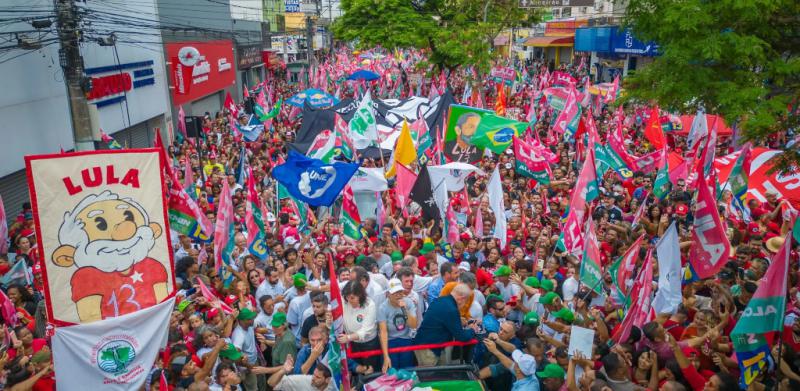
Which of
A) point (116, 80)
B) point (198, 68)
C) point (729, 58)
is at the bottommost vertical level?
point (198, 68)

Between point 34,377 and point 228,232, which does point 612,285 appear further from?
point 34,377

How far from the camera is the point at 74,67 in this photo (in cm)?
1280

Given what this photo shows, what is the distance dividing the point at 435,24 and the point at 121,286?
27662 millimetres

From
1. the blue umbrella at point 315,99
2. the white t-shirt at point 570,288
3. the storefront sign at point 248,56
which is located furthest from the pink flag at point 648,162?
the storefront sign at point 248,56

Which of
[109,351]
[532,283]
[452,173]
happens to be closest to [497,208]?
[452,173]

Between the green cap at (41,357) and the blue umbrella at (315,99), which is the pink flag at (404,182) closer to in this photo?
the green cap at (41,357)

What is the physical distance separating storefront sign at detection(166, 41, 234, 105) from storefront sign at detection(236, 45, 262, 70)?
309 centimetres

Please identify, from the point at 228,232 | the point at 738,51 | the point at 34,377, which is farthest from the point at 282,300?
the point at 738,51

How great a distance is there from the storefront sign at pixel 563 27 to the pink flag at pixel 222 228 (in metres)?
44.7

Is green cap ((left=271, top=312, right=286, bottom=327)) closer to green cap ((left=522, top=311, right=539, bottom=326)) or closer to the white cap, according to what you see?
the white cap

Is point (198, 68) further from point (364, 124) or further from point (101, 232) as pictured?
point (101, 232)

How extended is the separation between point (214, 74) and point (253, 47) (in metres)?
12.1

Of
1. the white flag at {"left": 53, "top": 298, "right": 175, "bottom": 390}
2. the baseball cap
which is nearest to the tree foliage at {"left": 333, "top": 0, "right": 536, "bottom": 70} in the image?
the baseball cap

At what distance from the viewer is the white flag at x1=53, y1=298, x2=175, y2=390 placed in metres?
5.58
